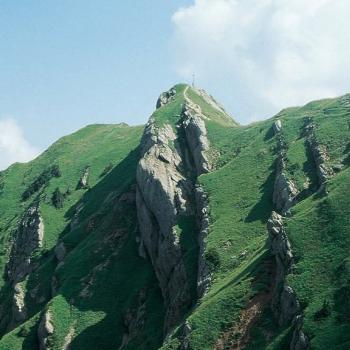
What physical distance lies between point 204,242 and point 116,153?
285 ft

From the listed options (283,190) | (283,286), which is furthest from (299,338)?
(283,190)

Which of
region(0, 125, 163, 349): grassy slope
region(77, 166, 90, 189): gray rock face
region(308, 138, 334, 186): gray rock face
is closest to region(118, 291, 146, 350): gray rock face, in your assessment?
region(0, 125, 163, 349): grassy slope

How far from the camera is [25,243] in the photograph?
140 m

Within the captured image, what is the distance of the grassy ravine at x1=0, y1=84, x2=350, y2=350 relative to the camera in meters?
61.6

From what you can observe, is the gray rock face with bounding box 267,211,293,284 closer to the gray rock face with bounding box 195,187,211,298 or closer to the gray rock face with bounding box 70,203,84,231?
the gray rock face with bounding box 195,187,211,298

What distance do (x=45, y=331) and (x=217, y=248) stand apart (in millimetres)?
37214

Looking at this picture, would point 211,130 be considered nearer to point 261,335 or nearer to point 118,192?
point 118,192

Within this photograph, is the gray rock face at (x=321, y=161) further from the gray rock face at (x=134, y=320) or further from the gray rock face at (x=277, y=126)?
the gray rock face at (x=134, y=320)

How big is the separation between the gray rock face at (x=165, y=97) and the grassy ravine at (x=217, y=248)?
4.68m

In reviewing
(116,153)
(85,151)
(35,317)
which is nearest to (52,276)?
(35,317)

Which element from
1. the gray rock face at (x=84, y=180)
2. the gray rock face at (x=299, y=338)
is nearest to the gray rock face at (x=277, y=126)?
the gray rock face at (x=84, y=180)

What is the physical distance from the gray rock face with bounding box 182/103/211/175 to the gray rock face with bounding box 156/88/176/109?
78.3 feet

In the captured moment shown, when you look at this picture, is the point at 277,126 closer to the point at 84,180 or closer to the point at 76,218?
the point at 76,218

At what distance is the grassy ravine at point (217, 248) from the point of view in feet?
202
